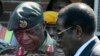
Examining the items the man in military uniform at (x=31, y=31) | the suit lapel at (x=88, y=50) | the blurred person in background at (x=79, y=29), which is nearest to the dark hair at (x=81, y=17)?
the blurred person in background at (x=79, y=29)

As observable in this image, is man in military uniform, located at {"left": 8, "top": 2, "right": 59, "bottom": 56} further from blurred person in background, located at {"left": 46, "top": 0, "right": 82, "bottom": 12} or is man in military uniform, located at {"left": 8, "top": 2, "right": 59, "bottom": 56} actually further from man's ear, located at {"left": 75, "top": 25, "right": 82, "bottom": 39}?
blurred person in background, located at {"left": 46, "top": 0, "right": 82, "bottom": 12}

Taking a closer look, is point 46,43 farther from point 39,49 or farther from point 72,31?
point 72,31

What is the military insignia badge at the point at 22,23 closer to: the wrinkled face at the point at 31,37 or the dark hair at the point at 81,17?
the wrinkled face at the point at 31,37

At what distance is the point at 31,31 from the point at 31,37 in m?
0.06

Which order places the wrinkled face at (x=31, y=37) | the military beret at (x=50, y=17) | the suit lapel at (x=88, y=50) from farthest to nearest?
the military beret at (x=50, y=17) < the wrinkled face at (x=31, y=37) < the suit lapel at (x=88, y=50)

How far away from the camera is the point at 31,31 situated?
4379 mm

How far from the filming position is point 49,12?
6000 mm

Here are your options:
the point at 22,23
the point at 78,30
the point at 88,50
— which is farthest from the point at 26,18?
the point at 88,50

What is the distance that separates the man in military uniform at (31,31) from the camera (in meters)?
4.35

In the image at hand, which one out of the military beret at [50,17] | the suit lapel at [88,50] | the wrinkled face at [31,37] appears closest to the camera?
the suit lapel at [88,50]

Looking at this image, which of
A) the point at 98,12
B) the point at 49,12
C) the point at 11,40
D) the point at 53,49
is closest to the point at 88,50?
the point at 53,49

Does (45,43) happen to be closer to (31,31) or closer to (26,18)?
(31,31)

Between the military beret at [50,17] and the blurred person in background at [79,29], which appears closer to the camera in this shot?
the blurred person in background at [79,29]

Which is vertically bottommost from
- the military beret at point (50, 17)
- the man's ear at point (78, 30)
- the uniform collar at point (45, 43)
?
the uniform collar at point (45, 43)
